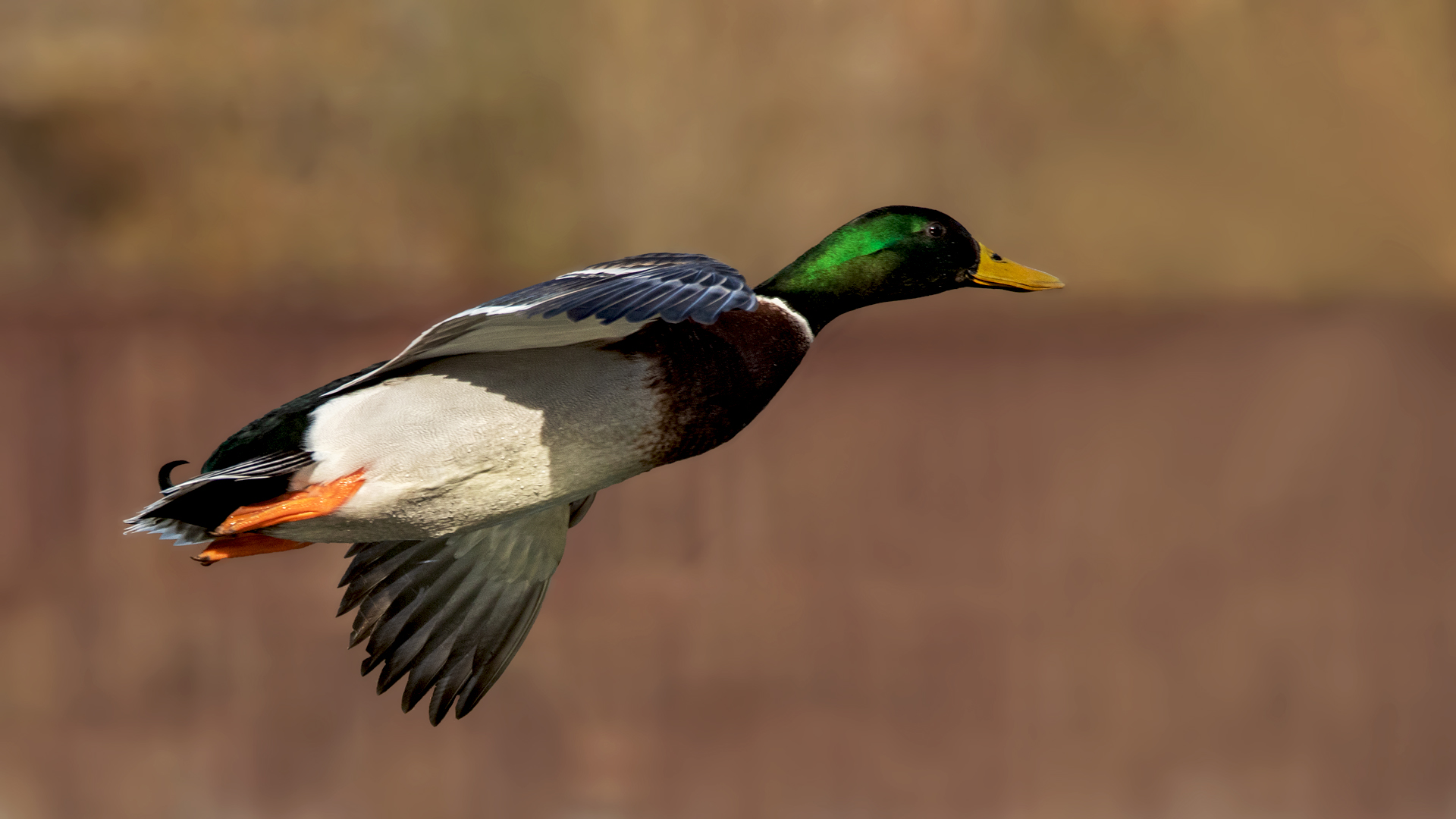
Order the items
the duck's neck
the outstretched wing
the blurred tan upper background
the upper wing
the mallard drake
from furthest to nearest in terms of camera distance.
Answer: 1. the blurred tan upper background
2. the outstretched wing
3. the duck's neck
4. the mallard drake
5. the upper wing

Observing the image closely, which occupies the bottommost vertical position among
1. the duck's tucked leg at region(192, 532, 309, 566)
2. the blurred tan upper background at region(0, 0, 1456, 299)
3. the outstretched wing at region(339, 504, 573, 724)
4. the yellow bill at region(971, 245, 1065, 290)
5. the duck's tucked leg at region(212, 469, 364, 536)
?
the outstretched wing at region(339, 504, 573, 724)

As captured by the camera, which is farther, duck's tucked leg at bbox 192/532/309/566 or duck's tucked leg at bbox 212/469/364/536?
duck's tucked leg at bbox 192/532/309/566

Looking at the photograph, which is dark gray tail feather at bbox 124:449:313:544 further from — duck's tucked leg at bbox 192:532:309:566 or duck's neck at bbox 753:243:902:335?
duck's neck at bbox 753:243:902:335

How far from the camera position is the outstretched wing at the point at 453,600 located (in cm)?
188

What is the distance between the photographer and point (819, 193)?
3.67m

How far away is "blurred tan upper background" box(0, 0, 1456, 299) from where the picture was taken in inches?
146

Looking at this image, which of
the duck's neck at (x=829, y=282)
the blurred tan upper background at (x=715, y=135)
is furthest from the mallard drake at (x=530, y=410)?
the blurred tan upper background at (x=715, y=135)

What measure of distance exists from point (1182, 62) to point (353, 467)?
2896mm

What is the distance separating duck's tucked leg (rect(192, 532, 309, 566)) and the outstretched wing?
0.30 metres

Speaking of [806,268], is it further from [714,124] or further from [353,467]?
[714,124]

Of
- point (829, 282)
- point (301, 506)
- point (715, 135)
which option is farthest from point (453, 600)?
point (715, 135)

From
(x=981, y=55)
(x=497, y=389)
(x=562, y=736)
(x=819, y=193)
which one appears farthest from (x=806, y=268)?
(x=562, y=736)

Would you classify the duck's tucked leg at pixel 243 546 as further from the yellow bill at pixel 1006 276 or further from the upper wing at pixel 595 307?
the yellow bill at pixel 1006 276

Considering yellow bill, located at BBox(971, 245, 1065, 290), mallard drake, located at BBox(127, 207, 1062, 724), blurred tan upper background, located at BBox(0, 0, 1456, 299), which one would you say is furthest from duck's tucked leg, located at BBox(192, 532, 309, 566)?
blurred tan upper background, located at BBox(0, 0, 1456, 299)
